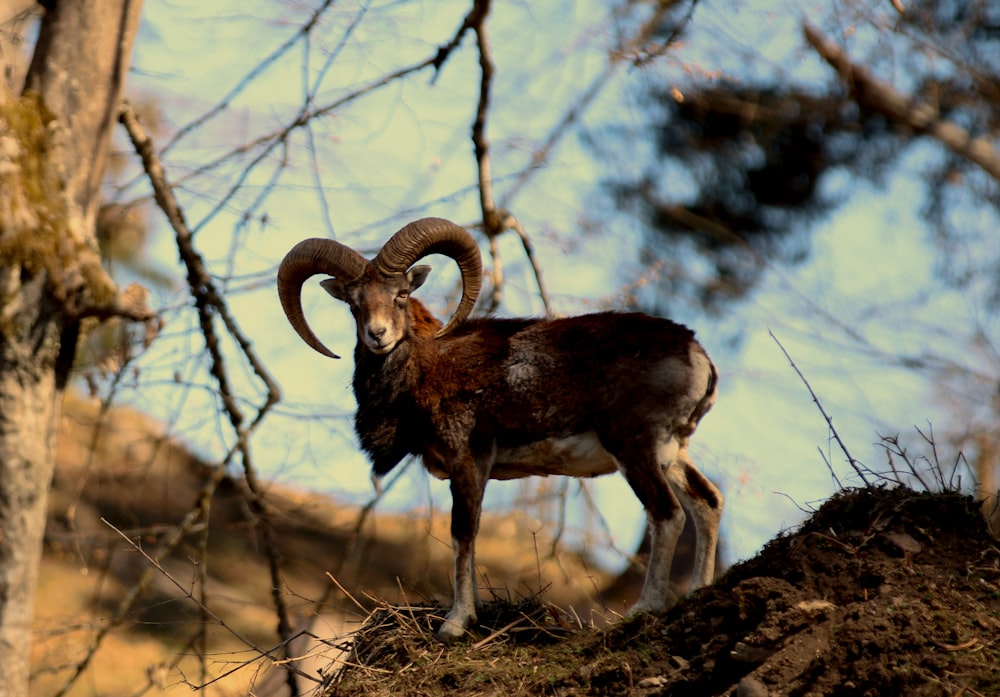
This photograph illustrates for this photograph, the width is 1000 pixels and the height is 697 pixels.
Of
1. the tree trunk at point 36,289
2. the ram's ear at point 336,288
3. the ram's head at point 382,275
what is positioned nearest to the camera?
the ram's head at point 382,275

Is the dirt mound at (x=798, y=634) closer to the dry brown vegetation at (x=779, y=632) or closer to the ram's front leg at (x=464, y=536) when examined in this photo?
the dry brown vegetation at (x=779, y=632)

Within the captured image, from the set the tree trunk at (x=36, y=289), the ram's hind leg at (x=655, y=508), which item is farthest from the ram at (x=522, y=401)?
the tree trunk at (x=36, y=289)

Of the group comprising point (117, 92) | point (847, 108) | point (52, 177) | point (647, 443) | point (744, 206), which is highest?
point (847, 108)

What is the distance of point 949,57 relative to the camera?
1517 cm

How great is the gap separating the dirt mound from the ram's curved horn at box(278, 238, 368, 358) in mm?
2516

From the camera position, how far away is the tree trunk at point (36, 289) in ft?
32.9

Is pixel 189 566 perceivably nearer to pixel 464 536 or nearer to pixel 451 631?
pixel 464 536

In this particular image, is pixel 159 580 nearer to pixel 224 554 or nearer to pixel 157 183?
pixel 224 554

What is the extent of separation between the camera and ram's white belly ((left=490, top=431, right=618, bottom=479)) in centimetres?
811

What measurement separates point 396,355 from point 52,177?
423cm

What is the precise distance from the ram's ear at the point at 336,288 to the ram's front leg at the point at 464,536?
65.5 inches

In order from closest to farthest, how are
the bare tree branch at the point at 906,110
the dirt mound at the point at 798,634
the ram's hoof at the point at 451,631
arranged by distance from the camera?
the dirt mound at the point at 798,634 < the ram's hoof at the point at 451,631 < the bare tree branch at the point at 906,110

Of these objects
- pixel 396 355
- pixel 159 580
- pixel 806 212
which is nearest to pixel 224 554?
pixel 159 580

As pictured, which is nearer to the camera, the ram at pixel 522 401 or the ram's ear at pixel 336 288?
the ram at pixel 522 401
